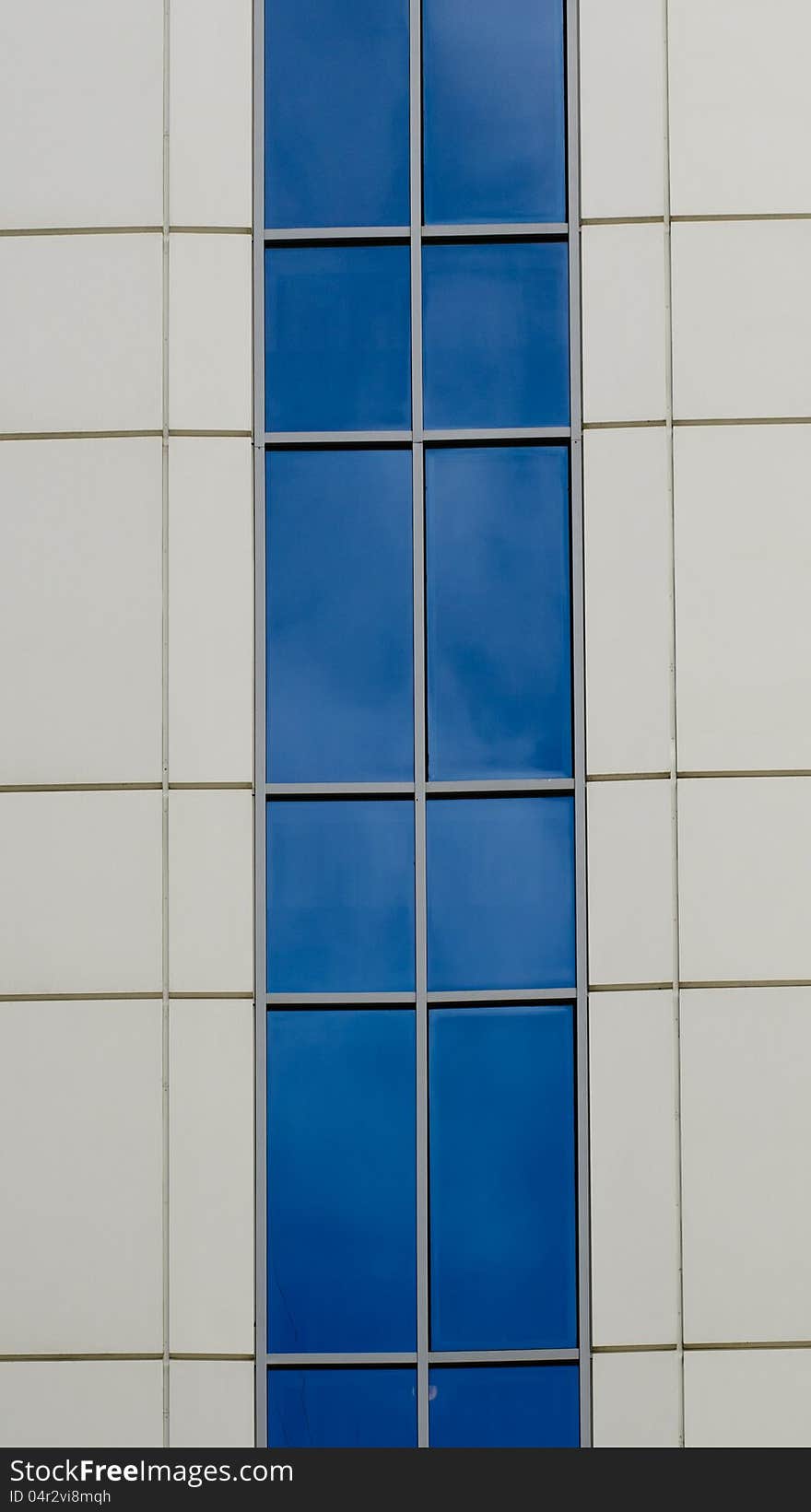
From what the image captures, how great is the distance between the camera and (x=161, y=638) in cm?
346

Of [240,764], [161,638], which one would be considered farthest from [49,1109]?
[161,638]

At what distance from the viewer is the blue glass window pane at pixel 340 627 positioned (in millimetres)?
3486

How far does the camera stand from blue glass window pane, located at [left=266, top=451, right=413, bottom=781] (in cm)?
349

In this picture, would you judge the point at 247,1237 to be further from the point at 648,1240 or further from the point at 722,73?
the point at 722,73

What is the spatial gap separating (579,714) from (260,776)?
36.4 inches

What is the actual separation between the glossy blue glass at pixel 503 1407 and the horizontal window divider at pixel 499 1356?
15mm

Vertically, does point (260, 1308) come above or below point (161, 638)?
below

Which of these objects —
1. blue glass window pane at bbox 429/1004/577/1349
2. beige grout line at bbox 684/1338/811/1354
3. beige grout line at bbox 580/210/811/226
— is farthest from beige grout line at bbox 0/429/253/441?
beige grout line at bbox 684/1338/811/1354

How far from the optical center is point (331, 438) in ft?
11.6

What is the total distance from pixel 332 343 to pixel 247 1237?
2545 mm

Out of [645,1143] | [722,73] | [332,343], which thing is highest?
[722,73]

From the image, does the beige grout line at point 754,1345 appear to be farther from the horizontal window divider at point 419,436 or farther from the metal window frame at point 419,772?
the horizontal window divider at point 419,436

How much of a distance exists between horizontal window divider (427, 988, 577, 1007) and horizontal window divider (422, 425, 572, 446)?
1.58 m

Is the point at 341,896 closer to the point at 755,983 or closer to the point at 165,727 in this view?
the point at 165,727
